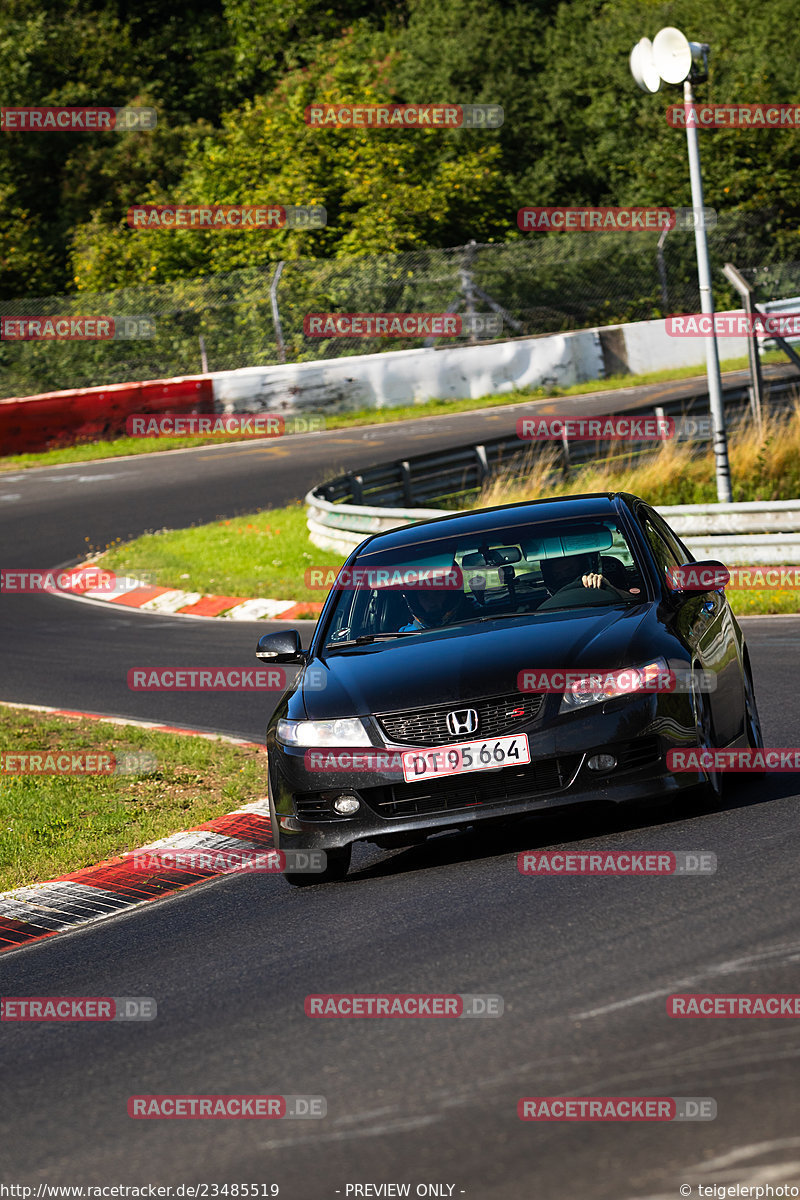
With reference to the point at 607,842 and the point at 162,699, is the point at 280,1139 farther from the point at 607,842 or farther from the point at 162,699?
the point at 162,699

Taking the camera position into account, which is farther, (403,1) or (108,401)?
(403,1)

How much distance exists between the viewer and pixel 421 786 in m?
6.50

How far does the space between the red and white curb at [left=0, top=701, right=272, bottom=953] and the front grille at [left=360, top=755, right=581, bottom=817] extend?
1.65 meters

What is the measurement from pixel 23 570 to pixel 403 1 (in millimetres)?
45366

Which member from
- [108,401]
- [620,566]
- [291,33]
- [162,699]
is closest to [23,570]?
[162,699]

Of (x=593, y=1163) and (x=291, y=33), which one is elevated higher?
(x=291, y=33)

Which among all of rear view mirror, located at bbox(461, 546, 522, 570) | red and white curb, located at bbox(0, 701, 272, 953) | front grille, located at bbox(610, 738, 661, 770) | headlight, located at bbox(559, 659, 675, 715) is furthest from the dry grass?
front grille, located at bbox(610, 738, 661, 770)

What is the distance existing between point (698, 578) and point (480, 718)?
171 cm

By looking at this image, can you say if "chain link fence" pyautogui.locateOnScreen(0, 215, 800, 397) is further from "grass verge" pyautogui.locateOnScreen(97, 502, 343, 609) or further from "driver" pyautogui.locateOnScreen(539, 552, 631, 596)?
"driver" pyautogui.locateOnScreen(539, 552, 631, 596)

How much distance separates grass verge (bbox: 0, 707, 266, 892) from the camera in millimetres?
8555

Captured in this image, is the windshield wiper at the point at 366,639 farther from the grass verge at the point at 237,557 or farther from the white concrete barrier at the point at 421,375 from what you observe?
the white concrete barrier at the point at 421,375

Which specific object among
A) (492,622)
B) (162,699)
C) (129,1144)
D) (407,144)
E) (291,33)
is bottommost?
(162,699)

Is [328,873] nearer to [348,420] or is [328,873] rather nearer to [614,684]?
[614,684]

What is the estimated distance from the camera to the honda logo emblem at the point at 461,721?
21.0 feet
